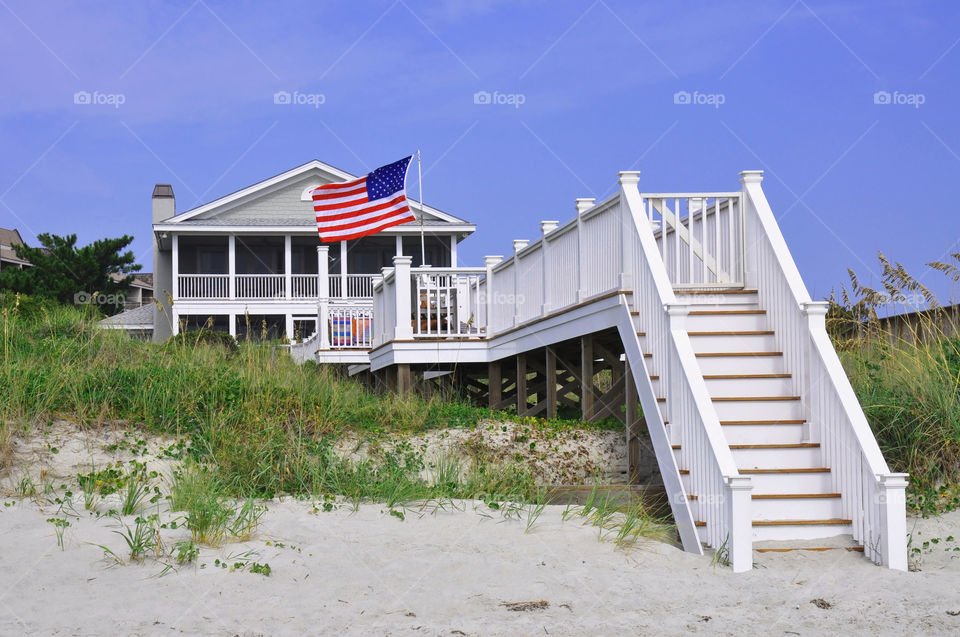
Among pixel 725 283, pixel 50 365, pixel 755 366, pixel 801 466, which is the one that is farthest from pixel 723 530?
pixel 50 365

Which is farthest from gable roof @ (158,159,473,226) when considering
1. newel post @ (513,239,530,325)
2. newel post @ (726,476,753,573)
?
newel post @ (726,476,753,573)

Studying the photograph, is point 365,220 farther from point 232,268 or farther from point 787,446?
point 232,268

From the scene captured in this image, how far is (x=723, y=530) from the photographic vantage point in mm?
7887

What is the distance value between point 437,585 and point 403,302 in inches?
312

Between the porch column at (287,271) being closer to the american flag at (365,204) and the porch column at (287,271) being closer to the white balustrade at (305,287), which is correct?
the white balustrade at (305,287)

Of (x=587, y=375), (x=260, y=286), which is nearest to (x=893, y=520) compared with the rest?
(x=587, y=375)

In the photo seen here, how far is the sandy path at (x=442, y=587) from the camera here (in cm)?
661

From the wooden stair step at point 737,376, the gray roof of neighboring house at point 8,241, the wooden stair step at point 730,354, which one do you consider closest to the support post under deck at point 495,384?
the wooden stair step at point 730,354

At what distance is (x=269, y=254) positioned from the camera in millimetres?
35344

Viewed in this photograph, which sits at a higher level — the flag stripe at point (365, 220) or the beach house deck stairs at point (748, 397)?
the flag stripe at point (365, 220)

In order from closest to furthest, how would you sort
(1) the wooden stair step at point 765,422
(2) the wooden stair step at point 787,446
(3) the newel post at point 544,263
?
(2) the wooden stair step at point 787,446 → (1) the wooden stair step at point 765,422 → (3) the newel post at point 544,263

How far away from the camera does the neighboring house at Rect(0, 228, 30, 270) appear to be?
5275 centimetres

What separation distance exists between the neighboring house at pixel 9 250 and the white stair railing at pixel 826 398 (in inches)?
1768

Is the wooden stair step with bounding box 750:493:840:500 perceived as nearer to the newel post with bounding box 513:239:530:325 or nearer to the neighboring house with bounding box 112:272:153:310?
the newel post with bounding box 513:239:530:325
